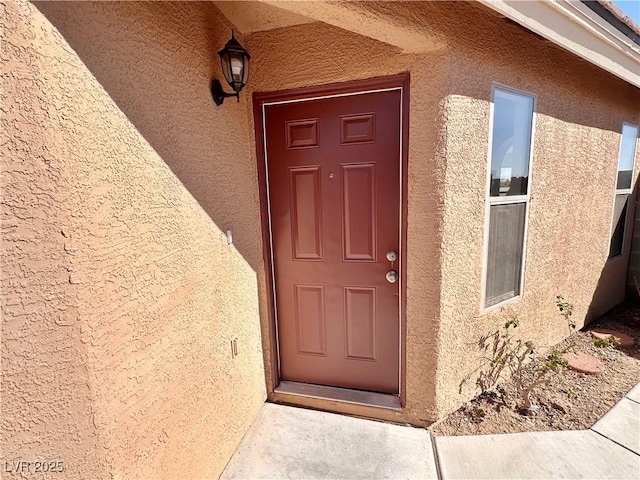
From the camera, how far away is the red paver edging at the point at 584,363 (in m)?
3.71

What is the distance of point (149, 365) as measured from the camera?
6.18 feet

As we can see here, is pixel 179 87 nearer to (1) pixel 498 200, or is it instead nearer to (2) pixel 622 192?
(1) pixel 498 200

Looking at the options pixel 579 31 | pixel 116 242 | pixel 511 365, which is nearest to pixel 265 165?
pixel 116 242

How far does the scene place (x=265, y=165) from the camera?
313 cm

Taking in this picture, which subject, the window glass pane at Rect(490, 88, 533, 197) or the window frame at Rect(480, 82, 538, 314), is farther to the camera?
the window glass pane at Rect(490, 88, 533, 197)

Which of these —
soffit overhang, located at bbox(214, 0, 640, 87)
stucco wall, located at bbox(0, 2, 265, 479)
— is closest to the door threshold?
stucco wall, located at bbox(0, 2, 265, 479)

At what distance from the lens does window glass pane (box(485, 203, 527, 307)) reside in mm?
3129

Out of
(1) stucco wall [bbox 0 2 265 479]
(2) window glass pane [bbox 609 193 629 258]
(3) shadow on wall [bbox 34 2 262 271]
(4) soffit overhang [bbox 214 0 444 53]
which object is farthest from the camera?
(2) window glass pane [bbox 609 193 629 258]

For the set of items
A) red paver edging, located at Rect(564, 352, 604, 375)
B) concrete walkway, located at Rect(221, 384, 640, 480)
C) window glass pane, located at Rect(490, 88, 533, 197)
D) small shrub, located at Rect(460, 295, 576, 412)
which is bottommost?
concrete walkway, located at Rect(221, 384, 640, 480)

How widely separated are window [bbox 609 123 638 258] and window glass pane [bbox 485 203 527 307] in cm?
301

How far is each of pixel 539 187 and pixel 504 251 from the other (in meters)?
0.89

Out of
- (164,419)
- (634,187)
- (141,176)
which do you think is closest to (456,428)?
(164,419)

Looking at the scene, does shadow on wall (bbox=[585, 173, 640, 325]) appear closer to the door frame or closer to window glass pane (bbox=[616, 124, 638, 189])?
window glass pane (bbox=[616, 124, 638, 189])

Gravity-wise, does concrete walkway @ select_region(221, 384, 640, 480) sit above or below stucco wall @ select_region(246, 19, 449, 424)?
below
